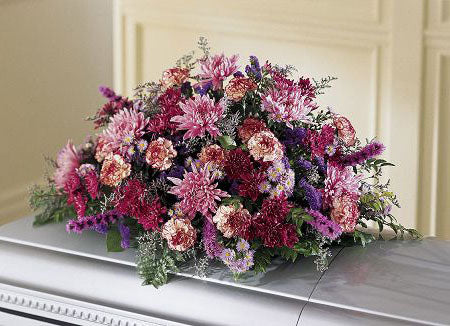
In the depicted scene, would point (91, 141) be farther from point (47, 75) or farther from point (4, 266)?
point (47, 75)

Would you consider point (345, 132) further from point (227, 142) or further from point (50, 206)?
point (50, 206)

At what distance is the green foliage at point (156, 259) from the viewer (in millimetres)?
1782

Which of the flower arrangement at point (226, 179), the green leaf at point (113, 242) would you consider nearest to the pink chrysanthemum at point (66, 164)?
the flower arrangement at point (226, 179)

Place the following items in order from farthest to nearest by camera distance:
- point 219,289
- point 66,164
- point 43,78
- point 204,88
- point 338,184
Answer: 1. point 43,78
2. point 66,164
3. point 204,88
4. point 338,184
5. point 219,289

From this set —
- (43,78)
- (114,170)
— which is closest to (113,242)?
(114,170)

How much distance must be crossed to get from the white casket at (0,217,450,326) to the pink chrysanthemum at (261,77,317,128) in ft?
1.05

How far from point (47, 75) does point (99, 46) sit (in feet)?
1.69

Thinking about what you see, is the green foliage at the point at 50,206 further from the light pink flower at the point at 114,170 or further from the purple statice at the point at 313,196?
the purple statice at the point at 313,196

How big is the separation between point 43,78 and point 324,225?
3.23 metres

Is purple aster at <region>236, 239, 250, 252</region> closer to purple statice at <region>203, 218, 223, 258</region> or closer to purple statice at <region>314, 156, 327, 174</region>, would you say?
purple statice at <region>203, 218, 223, 258</region>

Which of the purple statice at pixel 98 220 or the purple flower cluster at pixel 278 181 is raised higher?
the purple flower cluster at pixel 278 181

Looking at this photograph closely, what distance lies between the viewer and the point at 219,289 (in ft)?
5.71

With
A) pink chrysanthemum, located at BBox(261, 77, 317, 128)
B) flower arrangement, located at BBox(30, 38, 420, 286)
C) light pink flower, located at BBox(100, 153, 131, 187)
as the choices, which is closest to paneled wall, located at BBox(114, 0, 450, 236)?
flower arrangement, located at BBox(30, 38, 420, 286)

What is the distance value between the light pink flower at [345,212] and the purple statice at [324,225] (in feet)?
0.05
